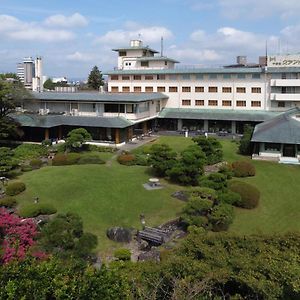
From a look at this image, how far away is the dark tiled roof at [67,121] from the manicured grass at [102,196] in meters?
10.8

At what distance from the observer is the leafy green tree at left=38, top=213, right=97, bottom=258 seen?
16922mm

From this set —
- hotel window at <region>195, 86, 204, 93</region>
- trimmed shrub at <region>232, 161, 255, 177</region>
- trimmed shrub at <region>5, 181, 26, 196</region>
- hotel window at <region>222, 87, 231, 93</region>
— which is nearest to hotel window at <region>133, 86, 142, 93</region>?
hotel window at <region>195, 86, 204, 93</region>

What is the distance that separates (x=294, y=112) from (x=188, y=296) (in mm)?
32986

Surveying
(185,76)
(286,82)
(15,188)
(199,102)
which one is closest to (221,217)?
(15,188)

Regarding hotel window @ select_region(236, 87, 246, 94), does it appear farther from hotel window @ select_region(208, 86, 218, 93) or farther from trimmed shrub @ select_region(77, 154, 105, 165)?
trimmed shrub @ select_region(77, 154, 105, 165)

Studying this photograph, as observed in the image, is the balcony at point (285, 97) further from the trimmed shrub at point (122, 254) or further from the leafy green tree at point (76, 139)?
the trimmed shrub at point (122, 254)

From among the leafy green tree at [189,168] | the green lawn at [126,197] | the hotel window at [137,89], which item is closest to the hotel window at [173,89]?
the hotel window at [137,89]

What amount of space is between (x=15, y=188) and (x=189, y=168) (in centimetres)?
1224

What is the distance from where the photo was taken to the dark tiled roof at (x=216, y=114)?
47438 mm

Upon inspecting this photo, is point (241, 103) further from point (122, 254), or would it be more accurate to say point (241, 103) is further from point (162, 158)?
point (122, 254)

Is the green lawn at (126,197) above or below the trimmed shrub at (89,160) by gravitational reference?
below

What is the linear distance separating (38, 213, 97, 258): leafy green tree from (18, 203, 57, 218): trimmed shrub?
186 inches

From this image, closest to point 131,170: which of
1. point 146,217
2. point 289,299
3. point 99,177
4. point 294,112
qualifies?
point 99,177

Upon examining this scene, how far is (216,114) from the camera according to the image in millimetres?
49594
